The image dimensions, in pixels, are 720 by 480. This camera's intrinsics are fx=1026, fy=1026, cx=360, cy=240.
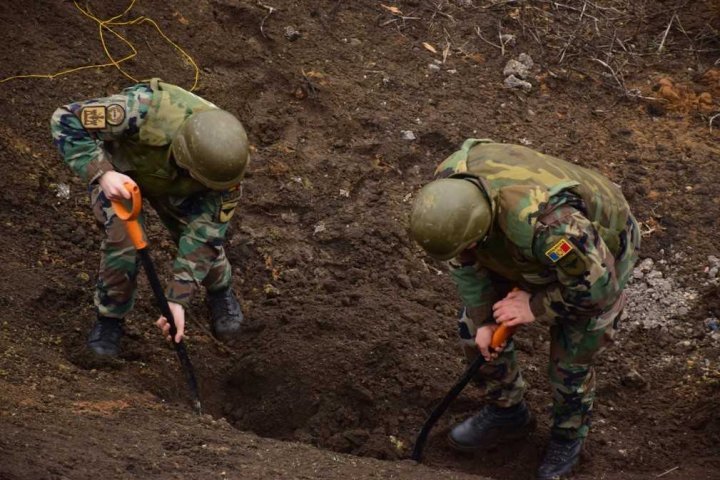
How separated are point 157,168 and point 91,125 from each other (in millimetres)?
352

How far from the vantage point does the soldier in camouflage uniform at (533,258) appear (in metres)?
3.75

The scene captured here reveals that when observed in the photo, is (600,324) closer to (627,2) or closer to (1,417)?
(1,417)

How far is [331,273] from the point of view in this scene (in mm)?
5805

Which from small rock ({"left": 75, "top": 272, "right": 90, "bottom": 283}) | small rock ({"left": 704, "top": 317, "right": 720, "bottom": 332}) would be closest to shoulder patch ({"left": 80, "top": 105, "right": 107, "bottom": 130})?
small rock ({"left": 75, "top": 272, "right": 90, "bottom": 283})

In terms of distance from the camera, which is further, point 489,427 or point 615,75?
point 615,75

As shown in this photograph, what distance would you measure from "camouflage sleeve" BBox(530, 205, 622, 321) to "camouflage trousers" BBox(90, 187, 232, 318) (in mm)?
1658

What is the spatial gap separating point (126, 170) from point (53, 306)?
93 centimetres

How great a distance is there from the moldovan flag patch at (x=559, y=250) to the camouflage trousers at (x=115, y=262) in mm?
1724

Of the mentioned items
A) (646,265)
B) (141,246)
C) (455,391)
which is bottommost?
(646,265)

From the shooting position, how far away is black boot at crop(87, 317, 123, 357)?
16.1 feet

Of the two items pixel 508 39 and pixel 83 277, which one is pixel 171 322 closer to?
pixel 83 277

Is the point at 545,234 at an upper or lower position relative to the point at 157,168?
upper

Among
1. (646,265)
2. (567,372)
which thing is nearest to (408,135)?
(646,265)

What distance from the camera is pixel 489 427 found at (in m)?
4.88
